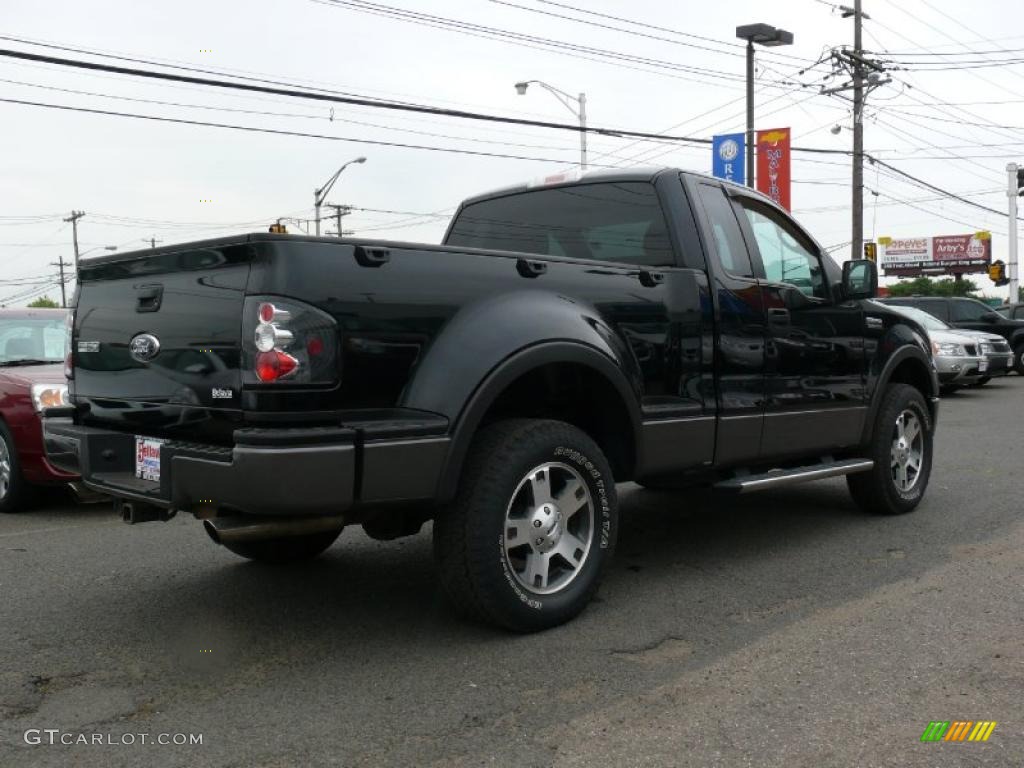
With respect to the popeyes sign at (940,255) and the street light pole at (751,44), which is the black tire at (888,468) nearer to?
the street light pole at (751,44)

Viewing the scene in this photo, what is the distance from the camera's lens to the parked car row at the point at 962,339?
16.0 meters

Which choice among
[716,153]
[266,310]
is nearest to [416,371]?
[266,310]

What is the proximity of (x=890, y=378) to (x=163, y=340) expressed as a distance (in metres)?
4.48

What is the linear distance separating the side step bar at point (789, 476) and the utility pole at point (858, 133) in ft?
77.9

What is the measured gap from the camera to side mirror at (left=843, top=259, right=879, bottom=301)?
222 inches

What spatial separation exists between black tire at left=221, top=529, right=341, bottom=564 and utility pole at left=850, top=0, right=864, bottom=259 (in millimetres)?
25438

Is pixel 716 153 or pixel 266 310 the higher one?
pixel 716 153

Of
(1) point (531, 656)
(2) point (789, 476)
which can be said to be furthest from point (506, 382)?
(2) point (789, 476)

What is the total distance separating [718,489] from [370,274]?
2.31 metres

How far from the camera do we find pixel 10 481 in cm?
677

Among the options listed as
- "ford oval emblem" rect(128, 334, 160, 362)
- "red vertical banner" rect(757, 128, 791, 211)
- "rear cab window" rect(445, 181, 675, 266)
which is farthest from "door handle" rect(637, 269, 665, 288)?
"red vertical banner" rect(757, 128, 791, 211)

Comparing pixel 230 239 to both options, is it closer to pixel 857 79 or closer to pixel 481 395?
pixel 481 395

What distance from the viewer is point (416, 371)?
138 inches

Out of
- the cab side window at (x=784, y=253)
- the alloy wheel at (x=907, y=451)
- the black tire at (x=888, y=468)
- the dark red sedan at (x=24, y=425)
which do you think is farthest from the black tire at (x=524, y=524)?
the dark red sedan at (x=24, y=425)
